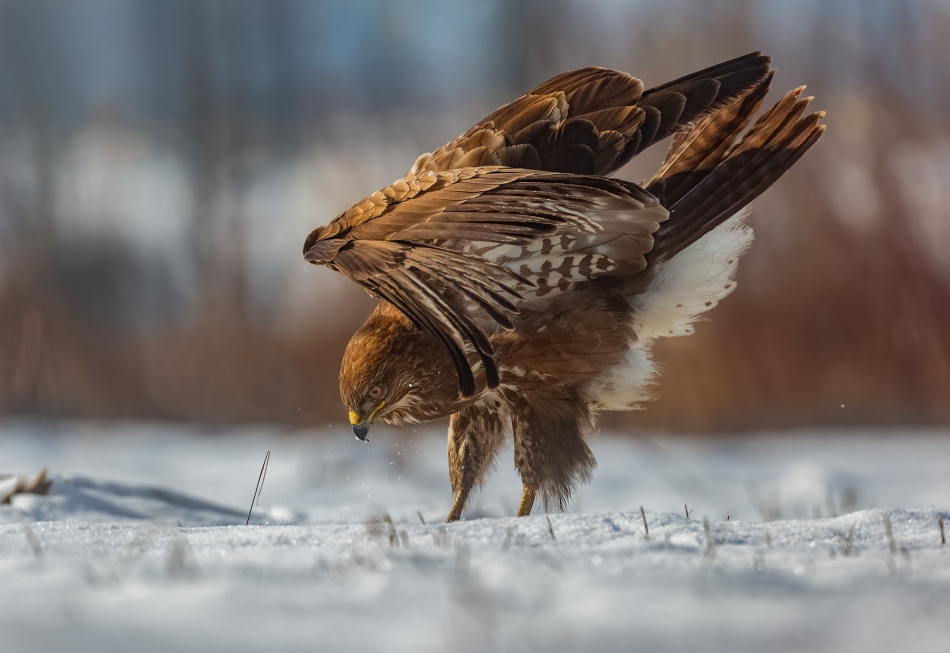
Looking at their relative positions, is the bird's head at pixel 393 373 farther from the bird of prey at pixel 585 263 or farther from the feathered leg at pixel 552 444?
the feathered leg at pixel 552 444

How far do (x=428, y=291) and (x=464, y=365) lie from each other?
0.27 m

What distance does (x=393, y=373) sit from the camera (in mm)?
2590

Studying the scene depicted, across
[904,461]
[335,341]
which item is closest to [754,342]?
[904,461]

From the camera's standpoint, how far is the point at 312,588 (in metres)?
1.39

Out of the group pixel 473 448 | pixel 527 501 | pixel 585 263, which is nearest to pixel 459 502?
pixel 473 448

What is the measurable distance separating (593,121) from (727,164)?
56cm

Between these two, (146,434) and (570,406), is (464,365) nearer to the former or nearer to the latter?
(570,406)

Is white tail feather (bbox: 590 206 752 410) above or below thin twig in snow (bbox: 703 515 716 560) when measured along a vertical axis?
above

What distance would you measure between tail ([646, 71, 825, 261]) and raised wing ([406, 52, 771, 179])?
0.10 m

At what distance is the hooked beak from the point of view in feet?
8.61

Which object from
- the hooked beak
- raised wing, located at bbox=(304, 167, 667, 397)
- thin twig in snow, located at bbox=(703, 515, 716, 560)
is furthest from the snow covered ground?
the hooked beak

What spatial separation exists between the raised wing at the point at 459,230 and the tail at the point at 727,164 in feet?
1.93

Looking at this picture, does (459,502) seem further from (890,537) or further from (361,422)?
(890,537)

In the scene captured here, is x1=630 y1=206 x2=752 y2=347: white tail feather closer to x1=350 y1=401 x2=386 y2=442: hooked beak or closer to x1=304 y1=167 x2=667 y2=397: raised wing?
x1=304 y1=167 x2=667 y2=397: raised wing
